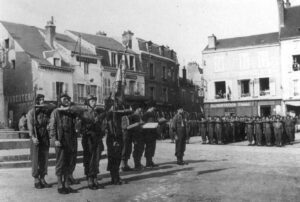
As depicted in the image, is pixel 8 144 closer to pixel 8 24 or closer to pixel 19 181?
pixel 19 181

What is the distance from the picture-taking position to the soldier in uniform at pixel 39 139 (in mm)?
7652

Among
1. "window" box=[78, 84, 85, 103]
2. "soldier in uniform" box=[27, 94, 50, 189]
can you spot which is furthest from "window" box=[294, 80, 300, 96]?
"soldier in uniform" box=[27, 94, 50, 189]

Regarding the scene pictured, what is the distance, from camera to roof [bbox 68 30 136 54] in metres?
39.2

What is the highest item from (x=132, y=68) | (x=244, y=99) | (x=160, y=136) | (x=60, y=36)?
(x=60, y=36)

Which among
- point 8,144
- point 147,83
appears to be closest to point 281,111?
point 147,83

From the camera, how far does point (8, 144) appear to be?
13453mm

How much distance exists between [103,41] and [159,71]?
8101 mm

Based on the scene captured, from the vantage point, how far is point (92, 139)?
7.59m

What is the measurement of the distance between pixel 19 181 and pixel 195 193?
3.58m

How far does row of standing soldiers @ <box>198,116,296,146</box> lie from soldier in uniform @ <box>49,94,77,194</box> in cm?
1324

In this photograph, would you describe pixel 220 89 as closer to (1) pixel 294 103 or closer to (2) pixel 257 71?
(2) pixel 257 71

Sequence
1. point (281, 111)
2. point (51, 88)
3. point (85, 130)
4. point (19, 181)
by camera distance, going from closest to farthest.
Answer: point (85, 130)
point (19, 181)
point (51, 88)
point (281, 111)

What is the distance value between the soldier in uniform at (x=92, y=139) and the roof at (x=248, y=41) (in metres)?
33.1

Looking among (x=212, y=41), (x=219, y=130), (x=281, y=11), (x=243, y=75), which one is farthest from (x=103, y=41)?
(x=219, y=130)
